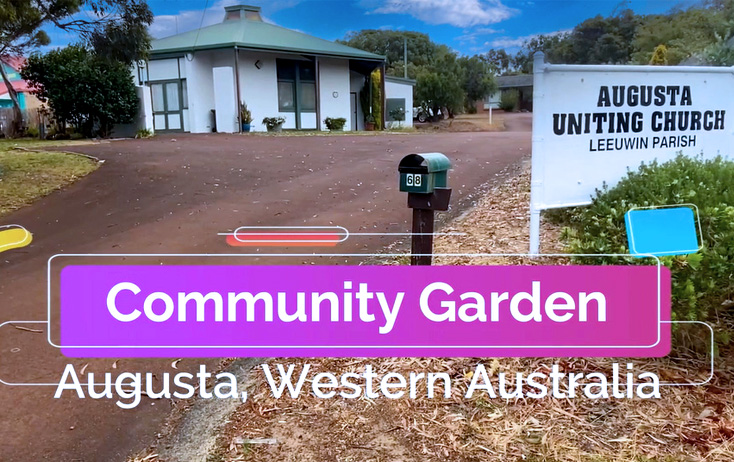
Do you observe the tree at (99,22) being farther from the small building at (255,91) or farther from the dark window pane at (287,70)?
the dark window pane at (287,70)

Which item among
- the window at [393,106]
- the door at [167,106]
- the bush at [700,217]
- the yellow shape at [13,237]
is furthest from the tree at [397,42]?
the door at [167,106]

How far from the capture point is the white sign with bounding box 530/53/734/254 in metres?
3.66

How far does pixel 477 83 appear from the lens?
14.4ft

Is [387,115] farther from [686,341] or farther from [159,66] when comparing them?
[686,341]

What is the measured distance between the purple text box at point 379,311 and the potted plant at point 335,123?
15.0 meters

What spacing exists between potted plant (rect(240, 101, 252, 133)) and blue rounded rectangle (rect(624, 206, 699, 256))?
12987mm

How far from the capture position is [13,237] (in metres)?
3.92

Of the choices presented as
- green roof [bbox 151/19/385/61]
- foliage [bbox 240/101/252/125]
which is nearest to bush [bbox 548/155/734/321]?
green roof [bbox 151/19/385/61]

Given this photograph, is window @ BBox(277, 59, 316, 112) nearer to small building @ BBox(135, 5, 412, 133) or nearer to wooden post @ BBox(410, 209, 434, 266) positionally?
small building @ BBox(135, 5, 412, 133)

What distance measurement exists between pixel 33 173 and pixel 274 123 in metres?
10.2

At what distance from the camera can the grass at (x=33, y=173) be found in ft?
18.5

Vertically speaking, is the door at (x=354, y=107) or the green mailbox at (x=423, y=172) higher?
the door at (x=354, y=107)

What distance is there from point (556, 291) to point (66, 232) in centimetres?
326

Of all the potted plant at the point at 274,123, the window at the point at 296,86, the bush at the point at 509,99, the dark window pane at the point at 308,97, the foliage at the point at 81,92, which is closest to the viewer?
the bush at the point at 509,99
